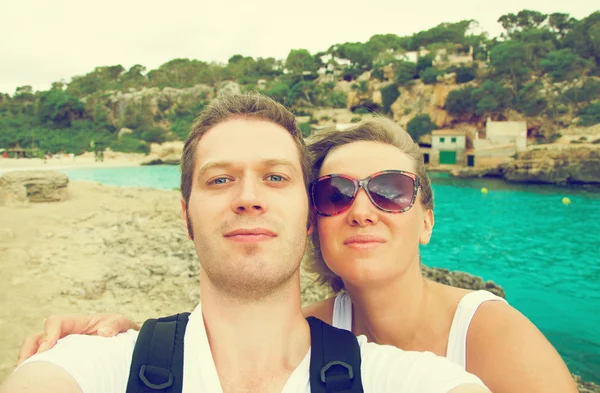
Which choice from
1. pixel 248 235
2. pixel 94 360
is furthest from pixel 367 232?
pixel 94 360

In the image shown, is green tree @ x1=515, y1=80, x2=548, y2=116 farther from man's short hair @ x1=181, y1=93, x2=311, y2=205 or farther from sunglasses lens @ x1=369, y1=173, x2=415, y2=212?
man's short hair @ x1=181, y1=93, x2=311, y2=205

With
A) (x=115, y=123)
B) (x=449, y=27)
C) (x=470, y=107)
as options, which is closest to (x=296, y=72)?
(x=449, y=27)

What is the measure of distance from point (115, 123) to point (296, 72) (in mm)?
25914

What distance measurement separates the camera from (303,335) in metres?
1.58

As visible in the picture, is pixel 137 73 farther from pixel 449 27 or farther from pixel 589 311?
pixel 589 311

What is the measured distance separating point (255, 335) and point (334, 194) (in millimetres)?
707

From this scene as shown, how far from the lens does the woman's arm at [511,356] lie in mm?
1576

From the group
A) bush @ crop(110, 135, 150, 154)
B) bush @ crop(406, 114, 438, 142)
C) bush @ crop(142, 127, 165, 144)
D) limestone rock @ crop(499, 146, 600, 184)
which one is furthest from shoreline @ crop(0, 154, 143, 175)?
limestone rock @ crop(499, 146, 600, 184)

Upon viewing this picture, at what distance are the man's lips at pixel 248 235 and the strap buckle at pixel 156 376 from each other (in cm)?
47

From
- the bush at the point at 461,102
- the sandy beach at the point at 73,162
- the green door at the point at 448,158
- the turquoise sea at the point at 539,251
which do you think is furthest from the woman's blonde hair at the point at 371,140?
the bush at the point at 461,102

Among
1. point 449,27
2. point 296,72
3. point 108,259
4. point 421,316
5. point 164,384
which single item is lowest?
point 108,259

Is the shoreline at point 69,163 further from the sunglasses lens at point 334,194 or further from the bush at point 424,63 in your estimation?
the sunglasses lens at point 334,194

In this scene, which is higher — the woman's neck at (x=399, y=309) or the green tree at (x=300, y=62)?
the green tree at (x=300, y=62)

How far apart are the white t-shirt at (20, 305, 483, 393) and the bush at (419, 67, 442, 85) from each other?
143 ft
